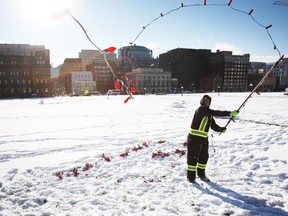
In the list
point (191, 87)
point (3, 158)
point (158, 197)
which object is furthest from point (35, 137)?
point (191, 87)

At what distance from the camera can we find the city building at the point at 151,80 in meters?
114

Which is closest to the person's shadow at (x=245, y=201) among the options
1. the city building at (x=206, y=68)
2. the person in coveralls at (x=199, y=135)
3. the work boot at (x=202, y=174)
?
the work boot at (x=202, y=174)

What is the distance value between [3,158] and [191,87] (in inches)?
5922

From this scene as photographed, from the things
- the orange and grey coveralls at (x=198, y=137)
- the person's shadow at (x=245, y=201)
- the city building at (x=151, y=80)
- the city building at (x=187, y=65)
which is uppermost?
the city building at (x=187, y=65)

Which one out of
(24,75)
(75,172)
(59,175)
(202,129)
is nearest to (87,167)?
(75,172)

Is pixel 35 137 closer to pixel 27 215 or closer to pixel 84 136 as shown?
pixel 84 136

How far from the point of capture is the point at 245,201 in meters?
4.64

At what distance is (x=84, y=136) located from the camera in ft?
36.5

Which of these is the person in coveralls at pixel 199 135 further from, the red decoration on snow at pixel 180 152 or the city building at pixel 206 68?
the city building at pixel 206 68

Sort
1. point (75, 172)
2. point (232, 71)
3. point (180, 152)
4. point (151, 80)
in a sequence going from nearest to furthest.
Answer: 1. point (75, 172)
2. point (180, 152)
3. point (151, 80)
4. point (232, 71)

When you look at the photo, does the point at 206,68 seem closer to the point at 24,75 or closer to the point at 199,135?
the point at 24,75

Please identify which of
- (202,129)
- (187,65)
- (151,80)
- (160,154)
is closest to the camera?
(202,129)

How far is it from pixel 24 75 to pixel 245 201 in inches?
3729

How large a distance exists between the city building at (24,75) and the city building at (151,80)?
1688 inches
